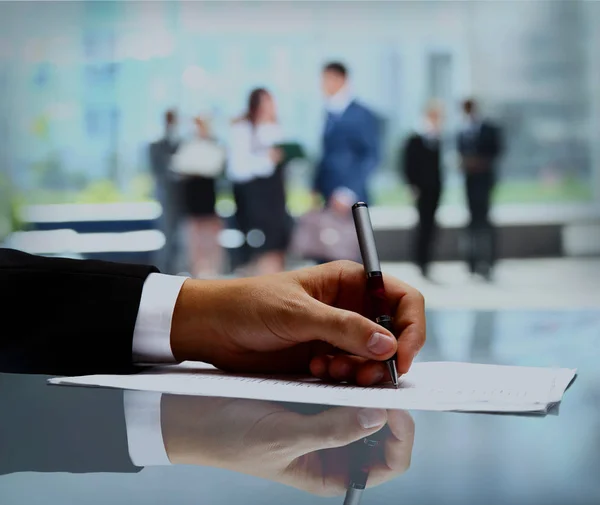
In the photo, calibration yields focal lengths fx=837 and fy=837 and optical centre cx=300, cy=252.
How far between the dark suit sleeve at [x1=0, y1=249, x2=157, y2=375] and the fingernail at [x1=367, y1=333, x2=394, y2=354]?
20cm

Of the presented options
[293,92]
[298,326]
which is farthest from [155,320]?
[293,92]

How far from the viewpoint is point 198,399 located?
1.85ft

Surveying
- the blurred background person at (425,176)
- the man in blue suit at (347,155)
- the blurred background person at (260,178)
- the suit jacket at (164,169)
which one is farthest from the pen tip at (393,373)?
the suit jacket at (164,169)

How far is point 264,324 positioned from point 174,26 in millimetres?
5720

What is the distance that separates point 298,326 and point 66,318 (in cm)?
20

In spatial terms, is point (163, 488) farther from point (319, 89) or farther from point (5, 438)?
point (319, 89)

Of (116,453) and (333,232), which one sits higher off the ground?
(116,453)

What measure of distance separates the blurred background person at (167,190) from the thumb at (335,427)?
5051mm

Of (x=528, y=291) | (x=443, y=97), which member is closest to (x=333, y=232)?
(x=528, y=291)

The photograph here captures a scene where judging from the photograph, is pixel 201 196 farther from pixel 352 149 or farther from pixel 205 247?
pixel 352 149

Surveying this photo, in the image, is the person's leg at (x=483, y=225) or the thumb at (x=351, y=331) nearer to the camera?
the thumb at (x=351, y=331)

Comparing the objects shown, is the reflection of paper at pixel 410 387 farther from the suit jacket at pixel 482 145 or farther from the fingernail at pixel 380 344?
the suit jacket at pixel 482 145

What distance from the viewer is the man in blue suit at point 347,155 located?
4.29m

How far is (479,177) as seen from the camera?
5.62 meters
